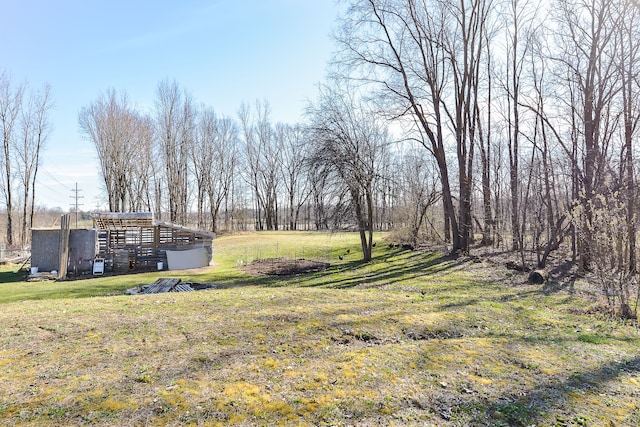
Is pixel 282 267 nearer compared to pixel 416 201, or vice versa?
pixel 282 267

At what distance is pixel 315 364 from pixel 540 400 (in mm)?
2119

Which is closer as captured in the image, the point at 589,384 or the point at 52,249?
the point at 589,384

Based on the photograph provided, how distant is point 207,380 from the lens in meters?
3.28

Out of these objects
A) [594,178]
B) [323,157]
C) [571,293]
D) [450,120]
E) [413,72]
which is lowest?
[571,293]

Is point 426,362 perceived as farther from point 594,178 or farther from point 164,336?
point 594,178

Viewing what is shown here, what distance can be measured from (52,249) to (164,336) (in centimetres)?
1690

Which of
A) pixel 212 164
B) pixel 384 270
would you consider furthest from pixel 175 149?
pixel 384 270

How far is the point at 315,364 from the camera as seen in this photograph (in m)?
3.75

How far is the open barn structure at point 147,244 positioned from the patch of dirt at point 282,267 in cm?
327

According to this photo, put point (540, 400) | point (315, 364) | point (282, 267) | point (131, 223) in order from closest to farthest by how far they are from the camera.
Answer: point (540, 400)
point (315, 364)
point (282, 267)
point (131, 223)

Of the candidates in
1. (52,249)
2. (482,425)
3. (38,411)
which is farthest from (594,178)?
(52,249)

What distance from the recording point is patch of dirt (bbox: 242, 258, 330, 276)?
1496cm

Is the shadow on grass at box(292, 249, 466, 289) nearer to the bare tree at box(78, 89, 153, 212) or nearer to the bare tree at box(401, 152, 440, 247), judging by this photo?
the bare tree at box(401, 152, 440, 247)

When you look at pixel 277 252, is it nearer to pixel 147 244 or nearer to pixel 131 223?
pixel 147 244
